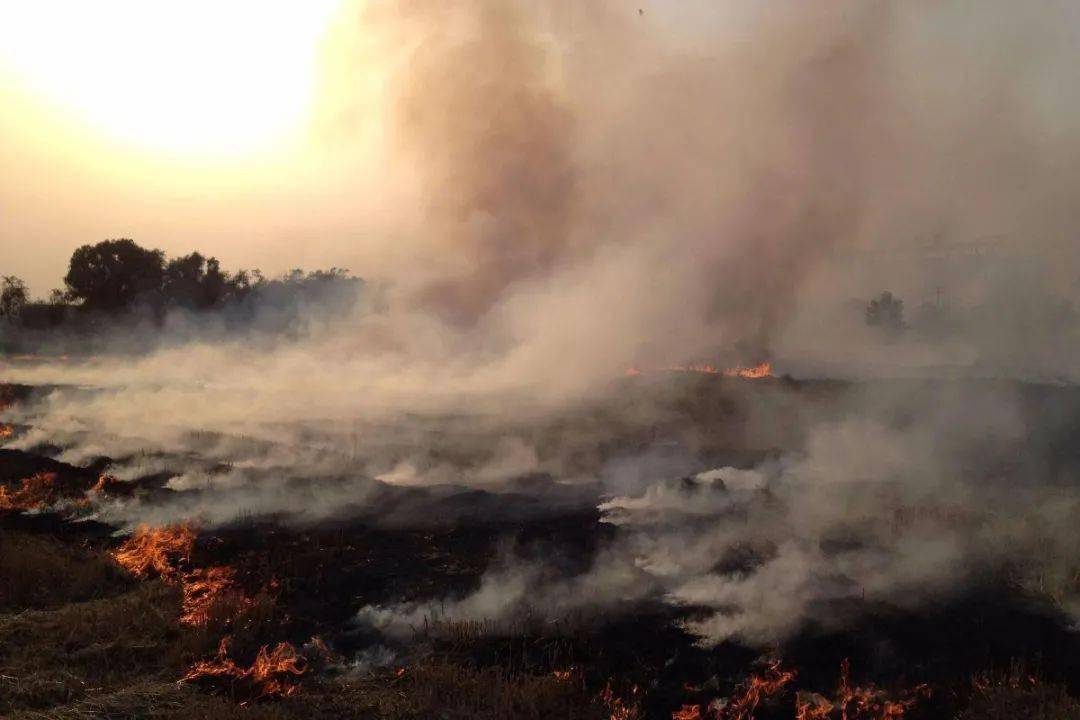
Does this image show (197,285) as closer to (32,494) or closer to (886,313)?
(32,494)

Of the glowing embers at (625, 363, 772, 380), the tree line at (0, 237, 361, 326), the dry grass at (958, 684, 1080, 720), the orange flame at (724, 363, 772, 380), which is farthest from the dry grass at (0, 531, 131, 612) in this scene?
the tree line at (0, 237, 361, 326)

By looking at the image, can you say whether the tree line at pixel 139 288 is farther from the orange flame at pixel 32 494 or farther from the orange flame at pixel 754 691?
the orange flame at pixel 754 691

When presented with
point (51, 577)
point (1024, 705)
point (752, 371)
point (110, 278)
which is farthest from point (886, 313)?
point (110, 278)

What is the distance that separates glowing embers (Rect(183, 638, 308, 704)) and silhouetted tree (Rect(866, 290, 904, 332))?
38.6m

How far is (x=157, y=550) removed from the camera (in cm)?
1214

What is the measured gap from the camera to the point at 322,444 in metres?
19.4

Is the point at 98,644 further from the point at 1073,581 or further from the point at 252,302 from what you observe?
the point at 252,302

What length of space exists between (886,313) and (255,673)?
4239cm

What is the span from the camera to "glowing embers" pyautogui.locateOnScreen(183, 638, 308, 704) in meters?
7.66

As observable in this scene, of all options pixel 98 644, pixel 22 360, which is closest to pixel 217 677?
pixel 98 644

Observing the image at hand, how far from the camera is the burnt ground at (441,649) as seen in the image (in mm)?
7164

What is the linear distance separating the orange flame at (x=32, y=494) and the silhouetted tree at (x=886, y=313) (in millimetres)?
38801

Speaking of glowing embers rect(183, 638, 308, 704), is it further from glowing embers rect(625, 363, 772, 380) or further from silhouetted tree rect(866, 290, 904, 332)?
silhouetted tree rect(866, 290, 904, 332)

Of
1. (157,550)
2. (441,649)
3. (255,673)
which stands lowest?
(255,673)
